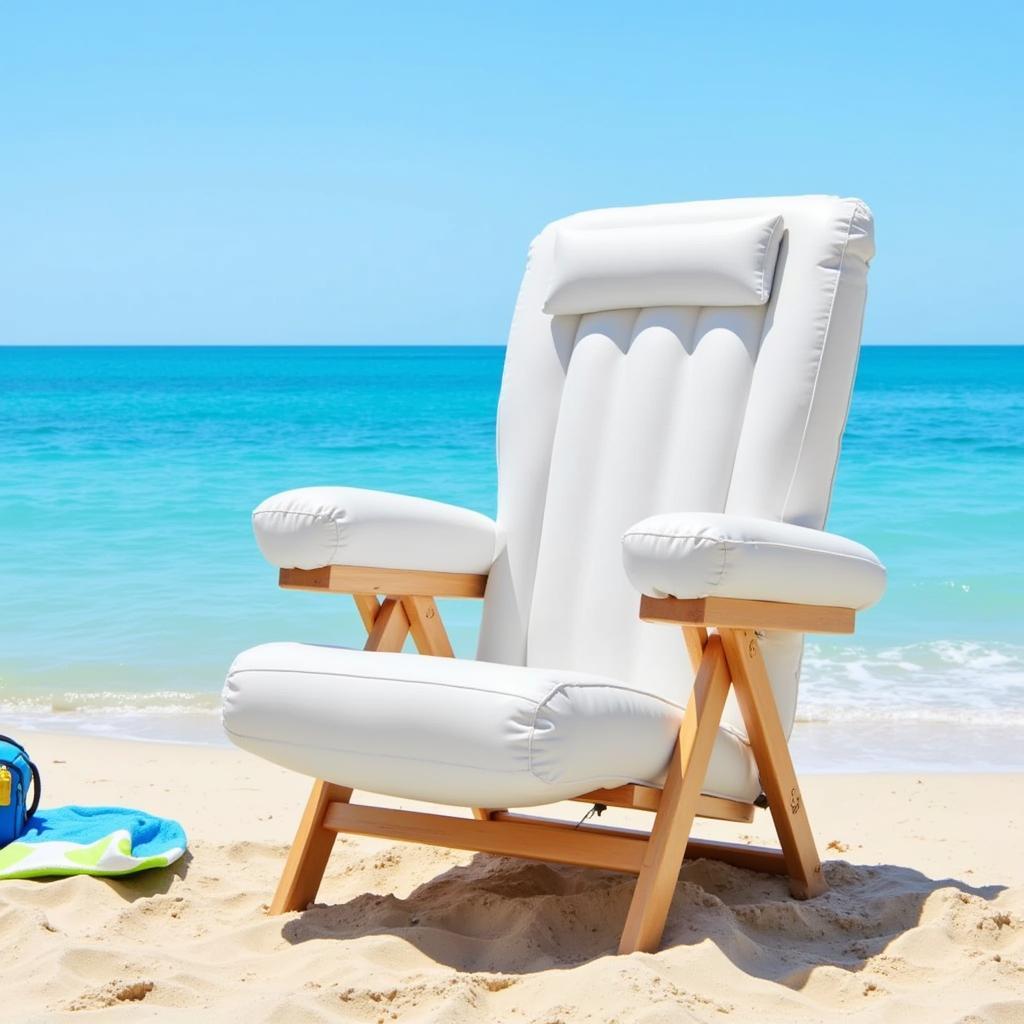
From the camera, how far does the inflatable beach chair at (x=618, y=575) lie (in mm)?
1837

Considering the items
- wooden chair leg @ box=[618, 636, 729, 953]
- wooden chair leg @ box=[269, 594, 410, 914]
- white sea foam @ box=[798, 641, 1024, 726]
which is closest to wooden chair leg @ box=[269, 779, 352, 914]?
wooden chair leg @ box=[269, 594, 410, 914]

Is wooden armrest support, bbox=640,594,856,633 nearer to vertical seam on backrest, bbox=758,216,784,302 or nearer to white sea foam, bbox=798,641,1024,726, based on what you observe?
vertical seam on backrest, bbox=758,216,784,302

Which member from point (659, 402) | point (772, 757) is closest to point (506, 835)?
point (772, 757)

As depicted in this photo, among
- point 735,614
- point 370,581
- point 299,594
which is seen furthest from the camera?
point 299,594

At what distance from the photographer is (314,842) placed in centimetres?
225

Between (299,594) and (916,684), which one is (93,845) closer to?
(916,684)

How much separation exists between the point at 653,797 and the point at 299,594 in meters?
4.56

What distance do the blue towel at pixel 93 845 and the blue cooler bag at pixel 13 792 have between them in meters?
0.03

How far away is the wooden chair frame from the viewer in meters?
1.93

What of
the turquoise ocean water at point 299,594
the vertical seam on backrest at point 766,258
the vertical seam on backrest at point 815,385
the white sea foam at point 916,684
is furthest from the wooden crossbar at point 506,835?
the white sea foam at point 916,684

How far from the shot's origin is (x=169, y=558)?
25.8 feet

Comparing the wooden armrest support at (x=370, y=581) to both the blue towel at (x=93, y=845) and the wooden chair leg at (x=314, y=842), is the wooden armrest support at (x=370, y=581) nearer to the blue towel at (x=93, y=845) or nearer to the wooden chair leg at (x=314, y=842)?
the wooden chair leg at (x=314, y=842)

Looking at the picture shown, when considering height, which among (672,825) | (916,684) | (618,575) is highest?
(618,575)

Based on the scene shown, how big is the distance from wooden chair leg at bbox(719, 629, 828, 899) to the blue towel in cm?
105
